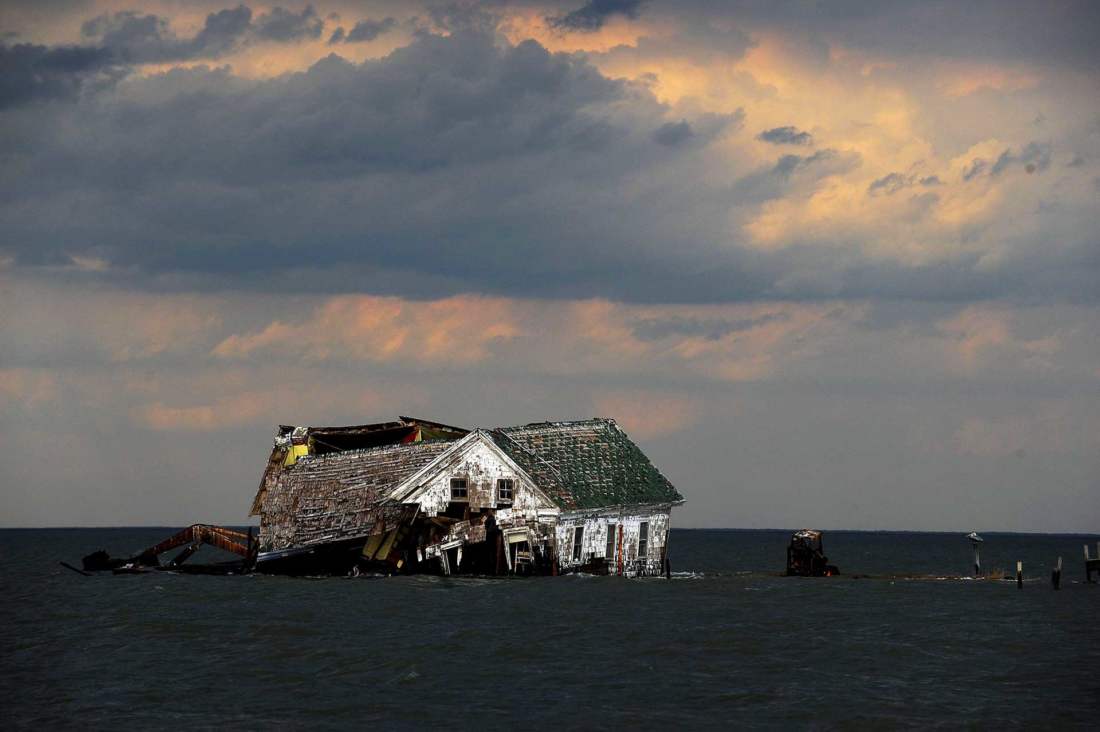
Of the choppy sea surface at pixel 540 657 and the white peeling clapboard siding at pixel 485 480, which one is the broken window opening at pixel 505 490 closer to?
the white peeling clapboard siding at pixel 485 480

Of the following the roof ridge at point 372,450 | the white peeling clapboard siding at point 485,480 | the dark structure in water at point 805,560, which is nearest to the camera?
the white peeling clapboard siding at point 485,480

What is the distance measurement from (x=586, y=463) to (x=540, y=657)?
2533 centimetres

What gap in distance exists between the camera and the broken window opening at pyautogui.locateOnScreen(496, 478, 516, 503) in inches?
2181

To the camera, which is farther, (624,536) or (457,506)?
(624,536)

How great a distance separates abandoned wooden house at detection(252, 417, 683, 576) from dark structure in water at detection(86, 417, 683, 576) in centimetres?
5

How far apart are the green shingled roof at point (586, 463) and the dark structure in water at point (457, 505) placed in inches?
3.1

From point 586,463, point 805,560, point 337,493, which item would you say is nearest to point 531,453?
point 586,463

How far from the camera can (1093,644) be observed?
39.5 m

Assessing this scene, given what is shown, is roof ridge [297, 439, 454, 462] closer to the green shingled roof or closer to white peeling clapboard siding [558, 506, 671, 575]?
the green shingled roof

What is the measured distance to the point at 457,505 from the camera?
55.3 meters

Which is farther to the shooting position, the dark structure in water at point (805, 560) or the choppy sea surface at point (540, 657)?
the dark structure in water at point (805, 560)

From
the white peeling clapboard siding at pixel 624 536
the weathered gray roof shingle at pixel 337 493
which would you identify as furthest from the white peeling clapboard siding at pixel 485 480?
the white peeling clapboard siding at pixel 624 536

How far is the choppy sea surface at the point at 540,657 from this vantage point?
28.2 m

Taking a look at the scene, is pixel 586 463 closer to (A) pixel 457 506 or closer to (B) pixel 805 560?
(A) pixel 457 506
